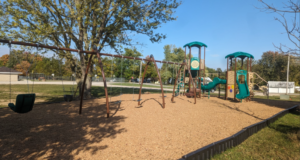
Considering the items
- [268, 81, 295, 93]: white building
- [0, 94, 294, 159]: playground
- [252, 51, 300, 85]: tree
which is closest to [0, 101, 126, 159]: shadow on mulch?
[0, 94, 294, 159]: playground

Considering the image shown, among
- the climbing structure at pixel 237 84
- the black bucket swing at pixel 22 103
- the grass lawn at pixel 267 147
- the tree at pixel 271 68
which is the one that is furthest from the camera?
the tree at pixel 271 68

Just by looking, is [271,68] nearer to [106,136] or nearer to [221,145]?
[221,145]

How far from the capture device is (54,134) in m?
4.81

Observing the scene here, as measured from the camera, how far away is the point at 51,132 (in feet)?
16.3

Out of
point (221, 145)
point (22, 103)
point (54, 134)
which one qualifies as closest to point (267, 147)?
point (221, 145)

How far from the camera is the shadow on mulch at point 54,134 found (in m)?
3.71

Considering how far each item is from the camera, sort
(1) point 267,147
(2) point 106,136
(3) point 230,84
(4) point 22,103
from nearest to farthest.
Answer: (1) point 267,147 < (2) point 106,136 < (4) point 22,103 < (3) point 230,84

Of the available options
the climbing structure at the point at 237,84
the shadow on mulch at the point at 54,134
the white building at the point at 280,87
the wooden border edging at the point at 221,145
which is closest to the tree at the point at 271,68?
the white building at the point at 280,87

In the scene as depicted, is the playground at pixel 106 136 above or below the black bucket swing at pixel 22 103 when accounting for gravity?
below

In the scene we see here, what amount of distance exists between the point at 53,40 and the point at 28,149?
345 inches

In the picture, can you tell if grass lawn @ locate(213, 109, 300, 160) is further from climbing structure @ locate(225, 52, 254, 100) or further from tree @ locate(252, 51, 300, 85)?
tree @ locate(252, 51, 300, 85)

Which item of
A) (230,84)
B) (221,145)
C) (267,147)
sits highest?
(230,84)

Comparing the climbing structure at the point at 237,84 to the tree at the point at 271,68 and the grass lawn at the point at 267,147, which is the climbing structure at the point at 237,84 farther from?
the tree at the point at 271,68

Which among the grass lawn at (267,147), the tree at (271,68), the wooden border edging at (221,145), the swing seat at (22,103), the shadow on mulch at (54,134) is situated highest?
the tree at (271,68)
